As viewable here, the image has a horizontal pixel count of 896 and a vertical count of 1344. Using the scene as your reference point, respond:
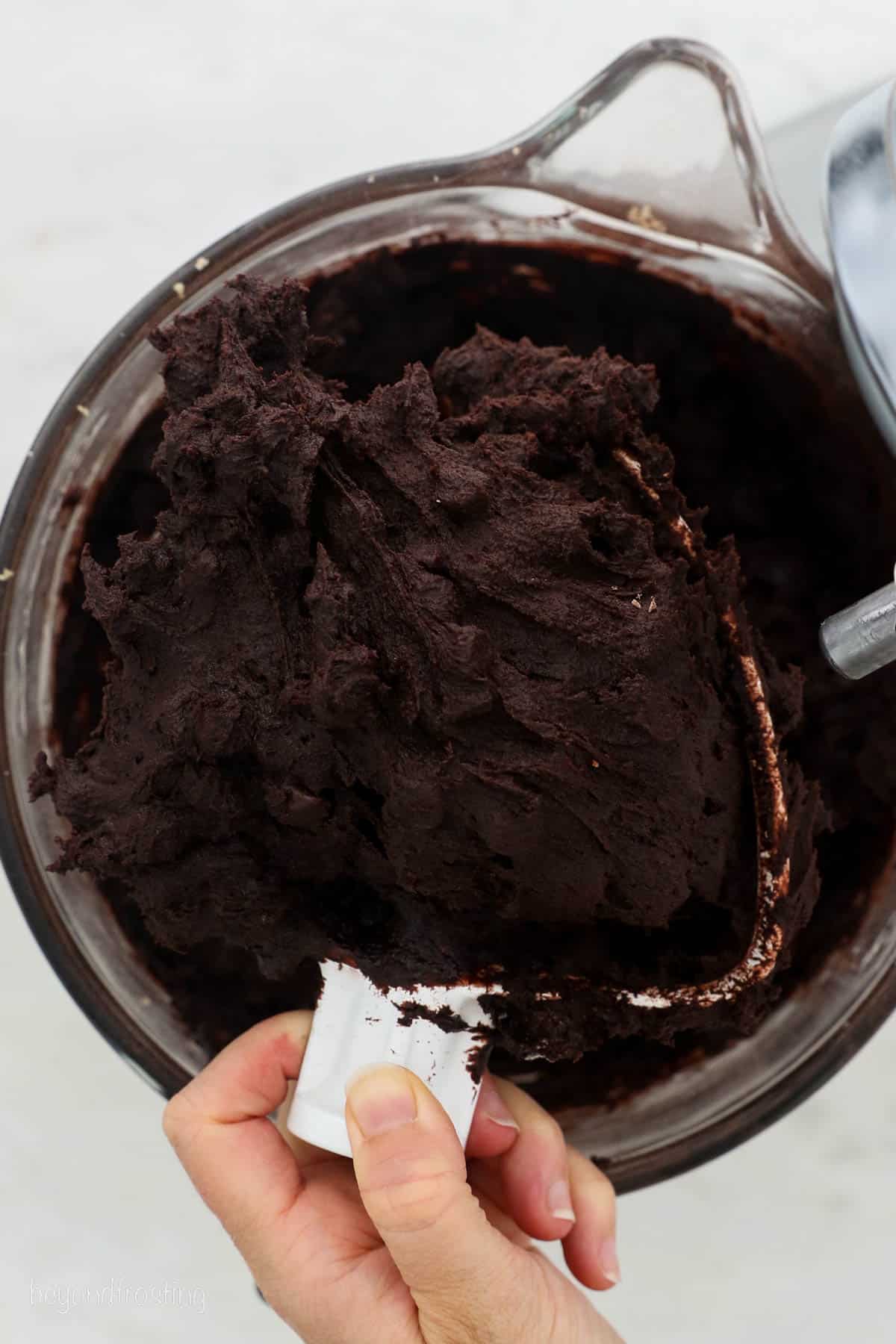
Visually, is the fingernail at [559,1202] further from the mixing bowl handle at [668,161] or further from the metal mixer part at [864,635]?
the mixing bowl handle at [668,161]

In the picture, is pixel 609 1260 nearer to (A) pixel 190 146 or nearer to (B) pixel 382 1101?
(B) pixel 382 1101

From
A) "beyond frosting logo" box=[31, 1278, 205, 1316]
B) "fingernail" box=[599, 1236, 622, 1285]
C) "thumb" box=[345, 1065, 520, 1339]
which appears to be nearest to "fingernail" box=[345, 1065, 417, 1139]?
"thumb" box=[345, 1065, 520, 1339]

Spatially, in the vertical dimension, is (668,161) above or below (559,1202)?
above

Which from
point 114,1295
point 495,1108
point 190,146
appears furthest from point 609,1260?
point 190,146

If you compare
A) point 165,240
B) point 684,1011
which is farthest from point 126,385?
point 684,1011

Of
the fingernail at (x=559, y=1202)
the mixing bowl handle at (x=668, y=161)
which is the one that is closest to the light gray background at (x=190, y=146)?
the mixing bowl handle at (x=668, y=161)

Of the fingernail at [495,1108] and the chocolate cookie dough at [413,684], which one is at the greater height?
the chocolate cookie dough at [413,684]

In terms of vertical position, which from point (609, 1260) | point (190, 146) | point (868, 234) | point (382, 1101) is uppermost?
point (190, 146)

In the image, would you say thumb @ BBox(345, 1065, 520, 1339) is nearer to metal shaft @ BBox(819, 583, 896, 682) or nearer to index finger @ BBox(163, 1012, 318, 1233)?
index finger @ BBox(163, 1012, 318, 1233)
